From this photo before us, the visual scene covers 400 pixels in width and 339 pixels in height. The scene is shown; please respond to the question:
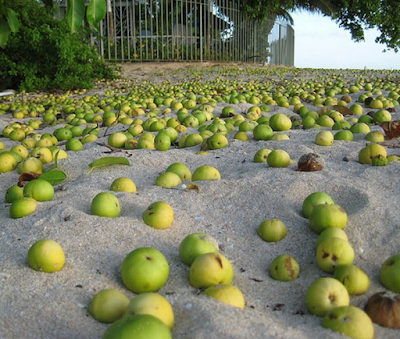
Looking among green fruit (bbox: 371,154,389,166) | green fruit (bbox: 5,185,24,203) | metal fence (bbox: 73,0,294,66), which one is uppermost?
metal fence (bbox: 73,0,294,66)

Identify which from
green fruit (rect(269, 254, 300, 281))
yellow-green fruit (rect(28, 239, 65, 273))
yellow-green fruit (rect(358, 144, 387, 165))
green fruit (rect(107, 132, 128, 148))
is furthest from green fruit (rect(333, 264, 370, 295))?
green fruit (rect(107, 132, 128, 148))

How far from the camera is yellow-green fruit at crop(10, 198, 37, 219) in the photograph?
2547mm

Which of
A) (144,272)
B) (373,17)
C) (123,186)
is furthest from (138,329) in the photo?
(373,17)

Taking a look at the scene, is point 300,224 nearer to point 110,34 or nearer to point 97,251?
point 97,251

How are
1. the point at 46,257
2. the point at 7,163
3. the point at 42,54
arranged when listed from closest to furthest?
the point at 46,257, the point at 7,163, the point at 42,54

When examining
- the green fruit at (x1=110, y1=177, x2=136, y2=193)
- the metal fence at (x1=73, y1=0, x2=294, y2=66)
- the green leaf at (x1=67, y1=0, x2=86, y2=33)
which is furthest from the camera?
the metal fence at (x1=73, y1=0, x2=294, y2=66)

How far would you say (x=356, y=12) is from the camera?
2016 cm

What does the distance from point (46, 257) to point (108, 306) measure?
0.44 meters

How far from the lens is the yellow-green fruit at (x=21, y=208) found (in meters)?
2.55

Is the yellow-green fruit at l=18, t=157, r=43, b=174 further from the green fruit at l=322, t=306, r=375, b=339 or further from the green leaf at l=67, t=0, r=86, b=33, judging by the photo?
the green fruit at l=322, t=306, r=375, b=339

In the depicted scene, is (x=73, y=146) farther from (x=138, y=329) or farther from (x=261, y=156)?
(x=138, y=329)

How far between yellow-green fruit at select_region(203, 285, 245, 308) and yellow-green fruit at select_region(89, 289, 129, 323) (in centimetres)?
33

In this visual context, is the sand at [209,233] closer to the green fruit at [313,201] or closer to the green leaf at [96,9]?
the green fruit at [313,201]

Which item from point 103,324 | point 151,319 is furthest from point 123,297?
point 151,319
